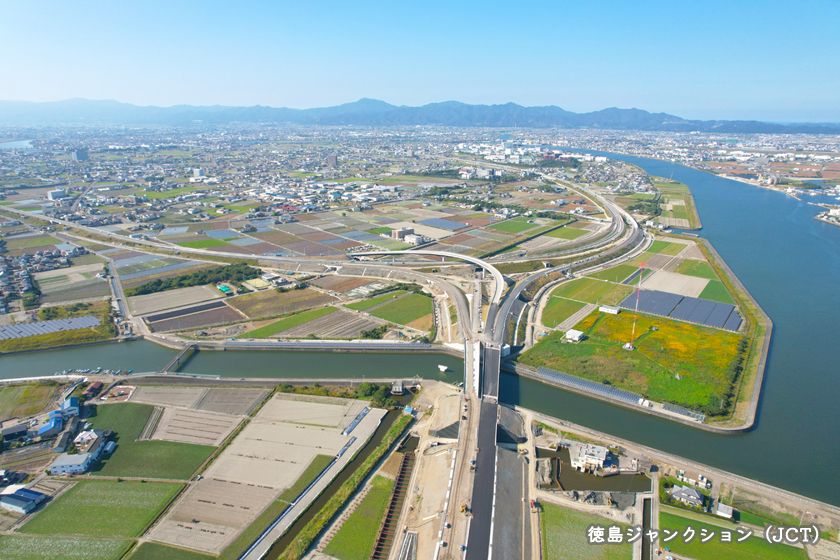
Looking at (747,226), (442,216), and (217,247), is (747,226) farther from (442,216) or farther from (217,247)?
(217,247)

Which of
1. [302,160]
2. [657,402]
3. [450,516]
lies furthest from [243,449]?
[302,160]

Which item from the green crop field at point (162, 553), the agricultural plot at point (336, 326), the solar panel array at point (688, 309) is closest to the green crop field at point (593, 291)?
the solar panel array at point (688, 309)

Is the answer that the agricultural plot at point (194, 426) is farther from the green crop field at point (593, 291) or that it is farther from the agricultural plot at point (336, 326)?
the green crop field at point (593, 291)

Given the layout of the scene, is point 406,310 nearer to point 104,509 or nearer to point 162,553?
point 104,509

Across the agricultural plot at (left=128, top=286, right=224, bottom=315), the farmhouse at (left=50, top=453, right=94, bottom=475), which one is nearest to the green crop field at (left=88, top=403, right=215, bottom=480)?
the farmhouse at (left=50, top=453, right=94, bottom=475)

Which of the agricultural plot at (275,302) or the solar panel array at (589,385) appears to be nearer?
the solar panel array at (589,385)

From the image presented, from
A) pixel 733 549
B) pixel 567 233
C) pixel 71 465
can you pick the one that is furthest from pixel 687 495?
pixel 567 233

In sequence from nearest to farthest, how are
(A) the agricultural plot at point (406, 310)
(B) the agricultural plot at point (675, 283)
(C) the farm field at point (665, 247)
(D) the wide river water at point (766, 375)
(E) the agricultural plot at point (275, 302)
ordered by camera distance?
(D) the wide river water at point (766, 375) → (A) the agricultural plot at point (406, 310) → (E) the agricultural plot at point (275, 302) → (B) the agricultural plot at point (675, 283) → (C) the farm field at point (665, 247)
